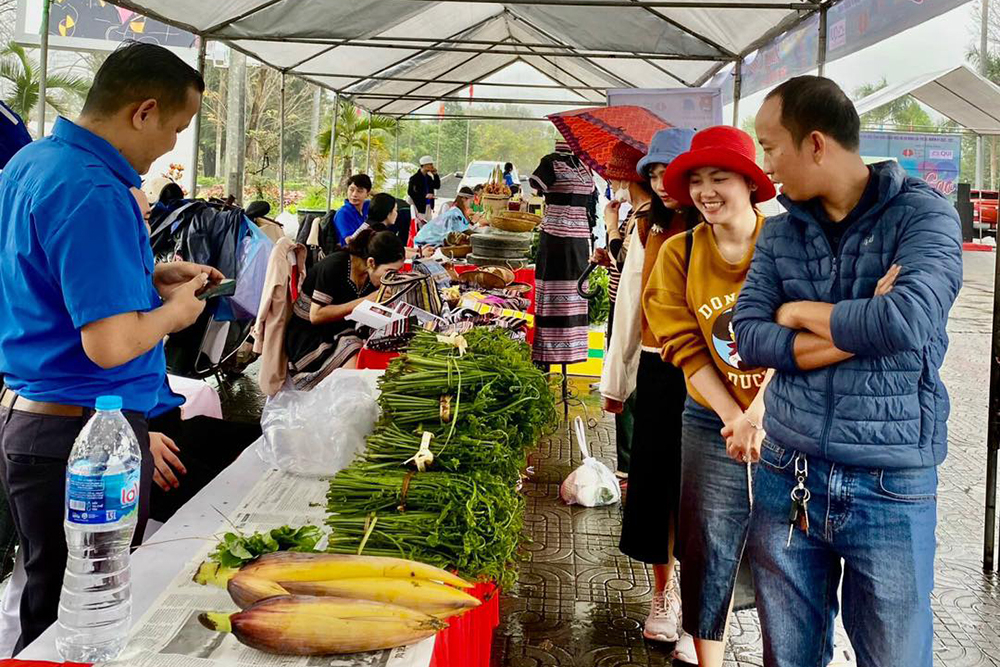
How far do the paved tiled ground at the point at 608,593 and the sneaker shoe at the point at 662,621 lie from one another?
1.8 inches

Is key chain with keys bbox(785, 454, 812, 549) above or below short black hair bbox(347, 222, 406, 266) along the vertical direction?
below

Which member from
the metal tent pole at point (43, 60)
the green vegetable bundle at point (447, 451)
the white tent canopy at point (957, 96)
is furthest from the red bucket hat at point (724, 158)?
the white tent canopy at point (957, 96)

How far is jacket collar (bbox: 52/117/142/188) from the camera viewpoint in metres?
1.96

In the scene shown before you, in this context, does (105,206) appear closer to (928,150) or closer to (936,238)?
(936,238)

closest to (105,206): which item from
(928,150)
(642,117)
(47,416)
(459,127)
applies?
(47,416)

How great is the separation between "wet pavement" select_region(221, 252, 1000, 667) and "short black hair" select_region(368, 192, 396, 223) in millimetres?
2290

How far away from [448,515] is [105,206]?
104 centimetres

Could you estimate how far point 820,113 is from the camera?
1.87m

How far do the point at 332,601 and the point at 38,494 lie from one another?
2.99 ft

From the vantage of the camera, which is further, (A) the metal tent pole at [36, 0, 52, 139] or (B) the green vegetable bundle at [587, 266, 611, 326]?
(B) the green vegetable bundle at [587, 266, 611, 326]

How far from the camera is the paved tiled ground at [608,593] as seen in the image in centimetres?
328

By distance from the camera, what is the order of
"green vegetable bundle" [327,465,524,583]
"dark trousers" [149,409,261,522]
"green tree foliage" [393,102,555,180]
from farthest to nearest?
1. "green tree foliage" [393,102,555,180]
2. "dark trousers" [149,409,261,522]
3. "green vegetable bundle" [327,465,524,583]

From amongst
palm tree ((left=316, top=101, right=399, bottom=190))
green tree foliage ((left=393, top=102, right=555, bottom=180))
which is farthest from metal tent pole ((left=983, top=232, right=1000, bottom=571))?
green tree foliage ((left=393, top=102, right=555, bottom=180))

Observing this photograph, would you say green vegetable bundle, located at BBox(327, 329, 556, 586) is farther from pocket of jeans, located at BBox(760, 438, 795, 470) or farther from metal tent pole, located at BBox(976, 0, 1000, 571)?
metal tent pole, located at BBox(976, 0, 1000, 571)
